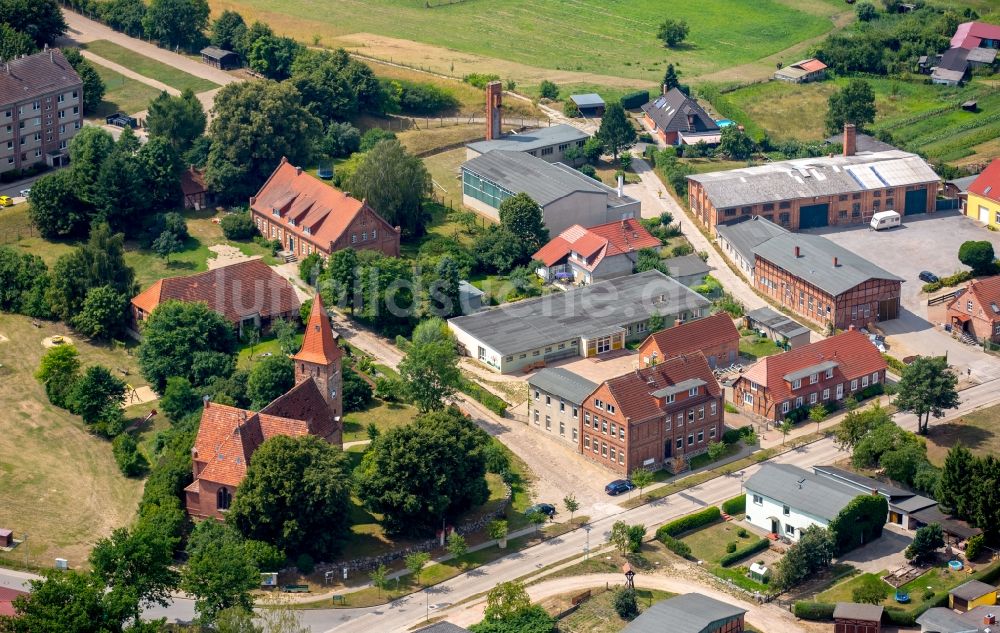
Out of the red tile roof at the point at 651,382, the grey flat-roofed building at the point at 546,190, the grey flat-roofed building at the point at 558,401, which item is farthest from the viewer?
the grey flat-roofed building at the point at 546,190

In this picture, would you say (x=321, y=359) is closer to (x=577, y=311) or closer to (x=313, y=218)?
(x=577, y=311)

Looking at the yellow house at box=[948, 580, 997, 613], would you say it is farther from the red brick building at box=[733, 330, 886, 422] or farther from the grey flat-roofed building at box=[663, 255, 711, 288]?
the grey flat-roofed building at box=[663, 255, 711, 288]

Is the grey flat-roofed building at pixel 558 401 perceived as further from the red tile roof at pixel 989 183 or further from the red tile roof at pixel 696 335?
the red tile roof at pixel 989 183

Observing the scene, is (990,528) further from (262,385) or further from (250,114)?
(250,114)

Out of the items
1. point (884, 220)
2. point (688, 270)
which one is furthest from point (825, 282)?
point (884, 220)

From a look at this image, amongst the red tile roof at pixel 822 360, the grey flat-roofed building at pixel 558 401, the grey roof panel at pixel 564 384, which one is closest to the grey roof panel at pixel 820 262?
the red tile roof at pixel 822 360

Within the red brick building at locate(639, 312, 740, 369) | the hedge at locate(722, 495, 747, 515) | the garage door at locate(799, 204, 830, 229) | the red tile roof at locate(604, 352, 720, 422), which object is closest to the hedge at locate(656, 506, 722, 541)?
the hedge at locate(722, 495, 747, 515)

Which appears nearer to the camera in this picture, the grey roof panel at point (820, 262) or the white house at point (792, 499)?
the white house at point (792, 499)
